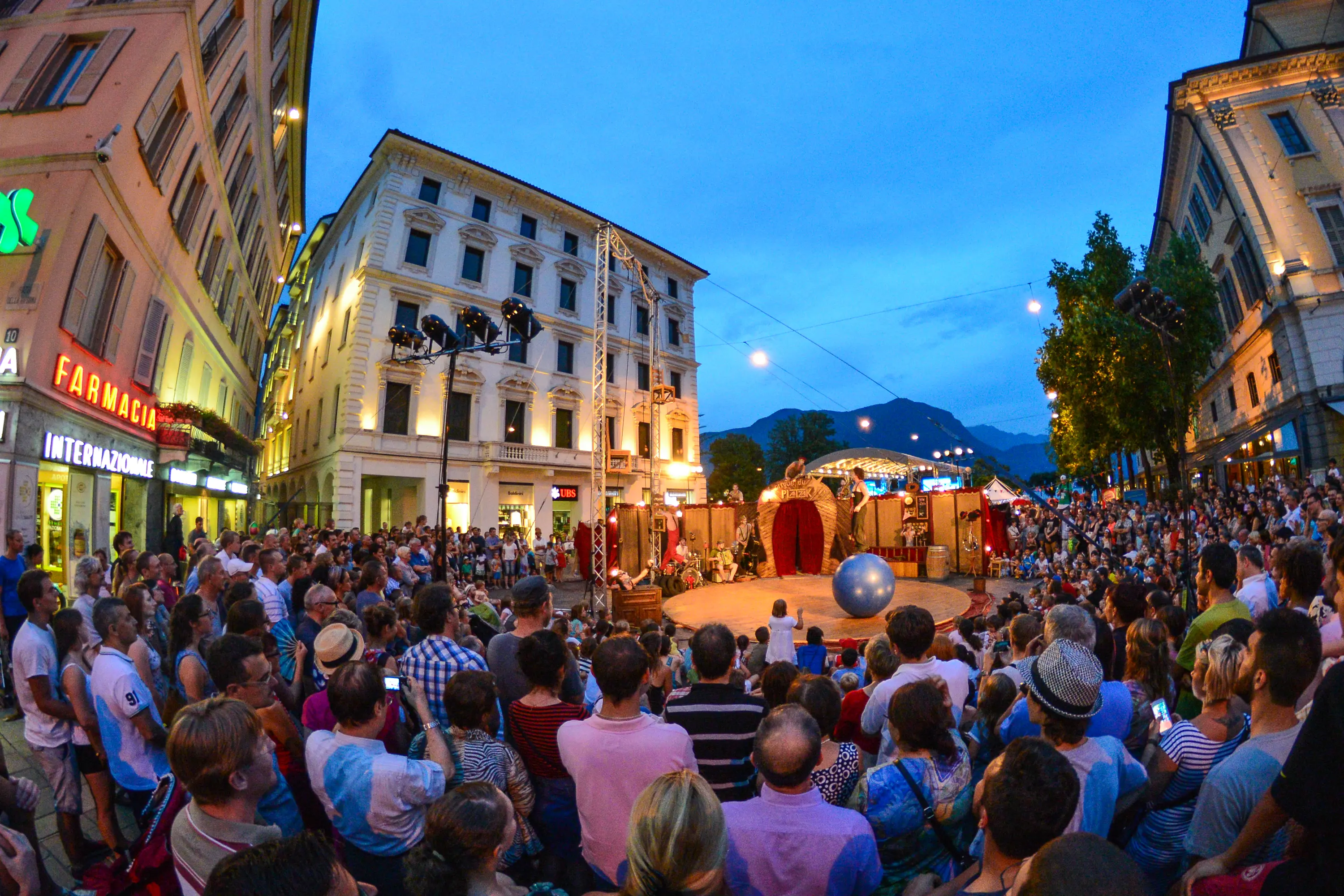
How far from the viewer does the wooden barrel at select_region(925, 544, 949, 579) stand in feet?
65.7

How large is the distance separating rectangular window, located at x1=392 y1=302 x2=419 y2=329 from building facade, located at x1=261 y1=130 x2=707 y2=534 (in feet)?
0.21

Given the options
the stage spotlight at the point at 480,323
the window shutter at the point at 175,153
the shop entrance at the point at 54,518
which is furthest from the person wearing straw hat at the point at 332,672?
the window shutter at the point at 175,153

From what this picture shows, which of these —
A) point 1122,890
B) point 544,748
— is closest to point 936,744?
point 1122,890

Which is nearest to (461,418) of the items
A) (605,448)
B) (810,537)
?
(605,448)

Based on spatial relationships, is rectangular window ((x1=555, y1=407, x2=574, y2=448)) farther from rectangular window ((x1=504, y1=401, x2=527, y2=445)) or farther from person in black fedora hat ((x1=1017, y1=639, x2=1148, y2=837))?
person in black fedora hat ((x1=1017, y1=639, x2=1148, y2=837))

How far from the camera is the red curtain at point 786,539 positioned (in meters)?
19.9

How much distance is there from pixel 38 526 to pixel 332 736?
10834mm

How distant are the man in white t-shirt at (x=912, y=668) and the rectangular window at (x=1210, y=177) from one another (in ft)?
90.4

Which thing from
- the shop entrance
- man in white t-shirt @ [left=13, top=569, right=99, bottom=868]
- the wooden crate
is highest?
the shop entrance

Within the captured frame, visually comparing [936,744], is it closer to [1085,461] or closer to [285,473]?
[1085,461]

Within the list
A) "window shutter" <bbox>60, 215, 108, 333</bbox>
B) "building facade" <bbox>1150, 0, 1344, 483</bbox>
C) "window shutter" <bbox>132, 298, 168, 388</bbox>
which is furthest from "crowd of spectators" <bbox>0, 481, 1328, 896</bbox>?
"building facade" <bbox>1150, 0, 1344, 483</bbox>

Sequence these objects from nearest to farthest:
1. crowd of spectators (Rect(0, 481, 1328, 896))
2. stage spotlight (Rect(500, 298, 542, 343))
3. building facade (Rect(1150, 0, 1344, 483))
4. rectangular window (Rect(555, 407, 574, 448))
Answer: crowd of spectators (Rect(0, 481, 1328, 896)) < stage spotlight (Rect(500, 298, 542, 343)) < building facade (Rect(1150, 0, 1344, 483)) < rectangular window (Rect(555, 407, 574, 448))

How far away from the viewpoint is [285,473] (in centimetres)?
3259

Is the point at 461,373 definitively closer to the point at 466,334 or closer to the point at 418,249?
the point at 418,249
